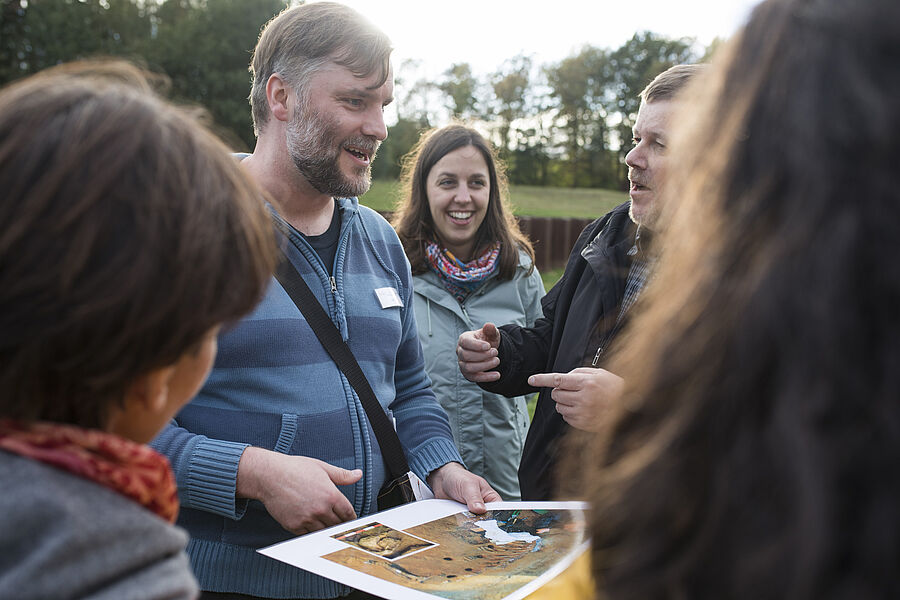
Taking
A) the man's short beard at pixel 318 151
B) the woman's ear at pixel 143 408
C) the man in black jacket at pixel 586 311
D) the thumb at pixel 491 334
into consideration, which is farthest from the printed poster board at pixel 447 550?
the man's short beard at pixel 318 151

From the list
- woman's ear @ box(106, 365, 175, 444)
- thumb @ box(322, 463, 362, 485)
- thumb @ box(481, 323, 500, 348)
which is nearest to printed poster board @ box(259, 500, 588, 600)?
thumb @ box(322, 463, 362, 485)

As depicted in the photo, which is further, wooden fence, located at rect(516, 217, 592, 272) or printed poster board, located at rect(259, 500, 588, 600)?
wooden fence, located at rect(516, 217, 592, 272)

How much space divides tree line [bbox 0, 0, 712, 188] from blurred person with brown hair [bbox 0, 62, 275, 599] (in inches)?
1193

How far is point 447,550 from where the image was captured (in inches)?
68.0

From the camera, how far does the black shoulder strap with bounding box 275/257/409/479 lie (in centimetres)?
221

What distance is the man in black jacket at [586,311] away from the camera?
→ 2486mm

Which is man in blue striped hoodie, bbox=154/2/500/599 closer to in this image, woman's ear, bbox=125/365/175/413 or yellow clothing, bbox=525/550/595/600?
woman's ear, bbox=125/365/175/413

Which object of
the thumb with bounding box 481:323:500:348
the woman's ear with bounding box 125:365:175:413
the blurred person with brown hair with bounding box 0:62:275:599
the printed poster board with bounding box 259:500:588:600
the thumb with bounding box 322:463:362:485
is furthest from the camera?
the thumb with bounding box 481:323:500:348

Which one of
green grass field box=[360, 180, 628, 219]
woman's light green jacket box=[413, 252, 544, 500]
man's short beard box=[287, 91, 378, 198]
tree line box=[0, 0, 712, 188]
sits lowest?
woman's light green jacket box=[413, 252, 544, 500]

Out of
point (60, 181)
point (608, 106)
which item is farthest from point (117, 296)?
point (608, 106)

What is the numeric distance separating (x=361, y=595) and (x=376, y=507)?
0.28 metres

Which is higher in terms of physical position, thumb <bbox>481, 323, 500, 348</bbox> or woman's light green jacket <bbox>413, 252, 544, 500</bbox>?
thumb <bbox>481, 323, 500, 348</bbox>

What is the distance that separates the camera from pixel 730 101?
28.5 inches

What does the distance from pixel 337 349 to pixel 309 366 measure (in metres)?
0.12
